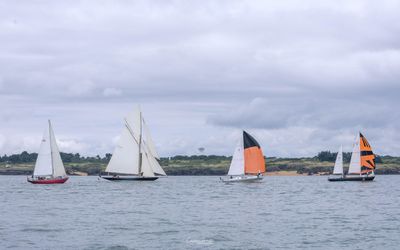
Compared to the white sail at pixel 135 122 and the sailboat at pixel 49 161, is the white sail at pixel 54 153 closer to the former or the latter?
the sailboat at pixel 49 161

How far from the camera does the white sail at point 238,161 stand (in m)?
146

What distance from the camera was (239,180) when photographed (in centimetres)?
15375

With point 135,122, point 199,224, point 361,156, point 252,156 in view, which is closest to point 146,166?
point 135,122

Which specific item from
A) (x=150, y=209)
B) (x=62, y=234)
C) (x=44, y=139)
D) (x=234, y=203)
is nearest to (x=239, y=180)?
(x=44, y=139)

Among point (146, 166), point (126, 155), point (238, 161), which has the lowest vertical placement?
point (146, 166)

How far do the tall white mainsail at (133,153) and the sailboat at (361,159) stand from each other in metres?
49.0

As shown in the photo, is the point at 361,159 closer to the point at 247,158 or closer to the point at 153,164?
the point at 247,158

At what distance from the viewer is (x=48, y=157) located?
463 feet

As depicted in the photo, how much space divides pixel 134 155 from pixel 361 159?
187ft

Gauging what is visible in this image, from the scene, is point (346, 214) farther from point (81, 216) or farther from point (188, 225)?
point (81, 216)

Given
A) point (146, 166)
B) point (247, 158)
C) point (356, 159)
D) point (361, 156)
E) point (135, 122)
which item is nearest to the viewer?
point (247, 158)

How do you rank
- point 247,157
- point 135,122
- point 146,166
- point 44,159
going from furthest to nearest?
1. point 146,166
2. point 135,122
3. point 247,157
4. point 44,159

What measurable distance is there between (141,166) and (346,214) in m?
86.2

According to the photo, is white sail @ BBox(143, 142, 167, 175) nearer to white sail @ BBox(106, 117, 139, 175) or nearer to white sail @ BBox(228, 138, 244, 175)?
white sail @ BBox(106, 117, 139, 175)
